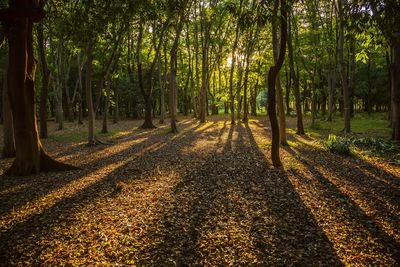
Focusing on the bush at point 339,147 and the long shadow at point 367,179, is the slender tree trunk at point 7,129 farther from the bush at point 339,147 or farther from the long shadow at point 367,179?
the bush at point 339,147

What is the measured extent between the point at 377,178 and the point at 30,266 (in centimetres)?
950

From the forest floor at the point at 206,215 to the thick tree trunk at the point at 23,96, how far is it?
1.99 feet

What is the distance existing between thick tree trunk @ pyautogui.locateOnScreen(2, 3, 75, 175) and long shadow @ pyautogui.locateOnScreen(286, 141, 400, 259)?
8842mm

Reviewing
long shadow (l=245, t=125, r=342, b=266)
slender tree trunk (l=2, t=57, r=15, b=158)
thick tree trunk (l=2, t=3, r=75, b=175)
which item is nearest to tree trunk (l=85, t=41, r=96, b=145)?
slender tree trunk (l=2, t=57, r=15, b=158)

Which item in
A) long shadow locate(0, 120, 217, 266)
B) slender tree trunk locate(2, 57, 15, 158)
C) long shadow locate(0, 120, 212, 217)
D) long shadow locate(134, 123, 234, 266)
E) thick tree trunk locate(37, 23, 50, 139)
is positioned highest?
thick tree trunk locate(37, 23, 50, 139)

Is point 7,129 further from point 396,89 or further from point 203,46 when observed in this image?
point 203,46

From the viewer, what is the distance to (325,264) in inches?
171

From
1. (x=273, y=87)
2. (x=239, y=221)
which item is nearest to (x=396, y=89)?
(x=273, y=87)

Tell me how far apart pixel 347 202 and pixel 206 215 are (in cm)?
354

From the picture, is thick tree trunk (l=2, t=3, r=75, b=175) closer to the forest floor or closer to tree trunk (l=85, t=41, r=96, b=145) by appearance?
the forest floor

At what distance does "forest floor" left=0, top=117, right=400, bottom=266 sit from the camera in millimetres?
4656

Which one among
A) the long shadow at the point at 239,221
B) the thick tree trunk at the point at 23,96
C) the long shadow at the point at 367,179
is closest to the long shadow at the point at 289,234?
the long shadow at the point at 239,221

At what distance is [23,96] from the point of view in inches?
353

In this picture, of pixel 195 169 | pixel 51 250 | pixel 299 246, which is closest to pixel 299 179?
pixel 195 169
